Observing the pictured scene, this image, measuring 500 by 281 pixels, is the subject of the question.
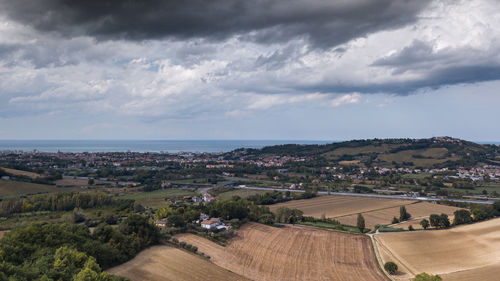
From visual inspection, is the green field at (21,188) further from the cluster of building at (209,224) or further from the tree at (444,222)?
the tree at (444,222)

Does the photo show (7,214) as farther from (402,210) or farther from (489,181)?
(489,181)

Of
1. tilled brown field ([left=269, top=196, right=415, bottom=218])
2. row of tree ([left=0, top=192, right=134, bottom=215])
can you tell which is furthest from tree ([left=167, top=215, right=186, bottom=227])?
tilled brown field ([left=269, top=196, right=415, bottom=218])

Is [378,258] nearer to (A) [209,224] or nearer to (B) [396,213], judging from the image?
(A) [209,224]

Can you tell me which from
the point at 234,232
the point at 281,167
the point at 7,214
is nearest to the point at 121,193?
the point at 7,214

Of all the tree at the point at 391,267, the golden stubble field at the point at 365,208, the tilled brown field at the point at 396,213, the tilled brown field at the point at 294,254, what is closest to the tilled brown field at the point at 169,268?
the tilled brown field at the point at 294,254

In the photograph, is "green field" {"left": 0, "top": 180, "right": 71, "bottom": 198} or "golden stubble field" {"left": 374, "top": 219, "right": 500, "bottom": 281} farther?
"green field" {"left": 0, "top": 180, "right": 71, "bottom": 198}

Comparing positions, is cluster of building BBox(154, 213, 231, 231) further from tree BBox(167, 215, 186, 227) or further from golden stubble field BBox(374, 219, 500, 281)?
golden stubble field BBox(374, 219, 500, 281)
